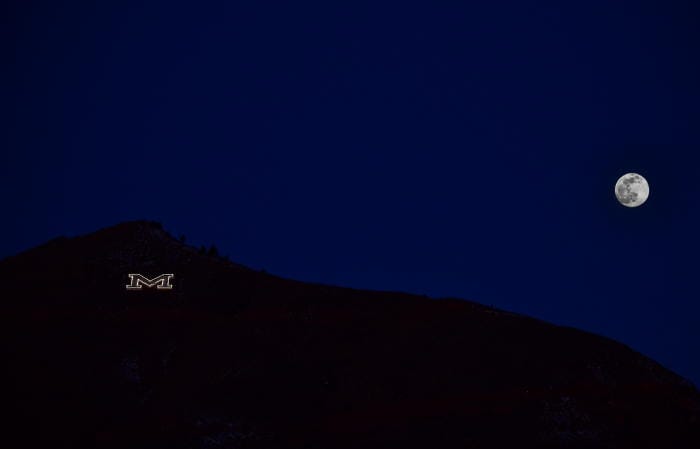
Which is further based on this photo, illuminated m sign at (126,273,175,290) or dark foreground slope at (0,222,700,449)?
illuminated m sign at (126,273,175,290)

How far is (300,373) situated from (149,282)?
17364 millimetres

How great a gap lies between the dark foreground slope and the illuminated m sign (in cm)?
72

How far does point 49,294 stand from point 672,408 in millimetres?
46186

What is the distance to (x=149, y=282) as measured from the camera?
1957 inches

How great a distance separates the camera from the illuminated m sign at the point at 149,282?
49344mm

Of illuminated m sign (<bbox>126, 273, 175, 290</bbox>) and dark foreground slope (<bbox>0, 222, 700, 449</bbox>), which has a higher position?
illuminated m sign (<bbox>126, 273, 175, 290</bbox>)

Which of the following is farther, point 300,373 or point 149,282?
point 149,282

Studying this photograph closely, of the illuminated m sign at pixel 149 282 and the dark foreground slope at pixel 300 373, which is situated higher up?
the illuminated m sign at pixel 149 282

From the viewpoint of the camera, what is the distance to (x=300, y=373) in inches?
1582

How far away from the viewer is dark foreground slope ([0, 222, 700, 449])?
112 ft

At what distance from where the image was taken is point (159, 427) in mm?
35062

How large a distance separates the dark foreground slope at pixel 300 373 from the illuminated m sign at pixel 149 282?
725mm

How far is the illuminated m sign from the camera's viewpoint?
49.3m

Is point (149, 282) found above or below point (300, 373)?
above
